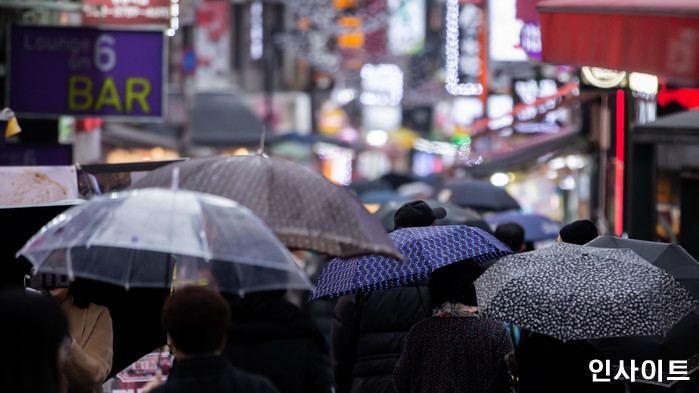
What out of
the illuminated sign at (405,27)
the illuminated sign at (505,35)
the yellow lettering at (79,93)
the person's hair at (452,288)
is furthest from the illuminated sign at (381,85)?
the person's hair at (452,288)

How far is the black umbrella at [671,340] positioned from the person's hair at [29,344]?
13.8 feet

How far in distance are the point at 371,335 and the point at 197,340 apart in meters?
3.34

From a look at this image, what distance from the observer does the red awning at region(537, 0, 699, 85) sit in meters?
5.74

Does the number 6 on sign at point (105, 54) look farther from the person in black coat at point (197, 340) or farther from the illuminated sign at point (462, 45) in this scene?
the illuminated sign at point (462, 45)

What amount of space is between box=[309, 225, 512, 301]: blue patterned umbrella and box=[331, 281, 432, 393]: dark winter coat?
0.93ft

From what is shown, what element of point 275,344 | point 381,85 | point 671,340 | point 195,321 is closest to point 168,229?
point 195,321

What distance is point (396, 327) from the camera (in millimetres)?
7336

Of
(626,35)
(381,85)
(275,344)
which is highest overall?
(626,35)

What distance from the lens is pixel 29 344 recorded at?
352 cm

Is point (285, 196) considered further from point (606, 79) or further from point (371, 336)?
point (606, 79)

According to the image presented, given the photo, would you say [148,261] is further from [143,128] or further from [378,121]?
[378,121]

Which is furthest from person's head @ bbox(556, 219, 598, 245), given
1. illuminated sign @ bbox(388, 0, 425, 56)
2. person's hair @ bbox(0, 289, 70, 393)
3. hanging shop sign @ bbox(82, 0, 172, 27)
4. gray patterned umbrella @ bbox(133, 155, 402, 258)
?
illuminated sign @ bbox(388, 0, 425, 56)

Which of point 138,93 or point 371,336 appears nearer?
point 371,336

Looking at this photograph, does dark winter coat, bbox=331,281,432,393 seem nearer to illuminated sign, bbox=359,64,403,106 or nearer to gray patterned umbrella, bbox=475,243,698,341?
gray patterned umbrella, bbox=475,243,698,341
